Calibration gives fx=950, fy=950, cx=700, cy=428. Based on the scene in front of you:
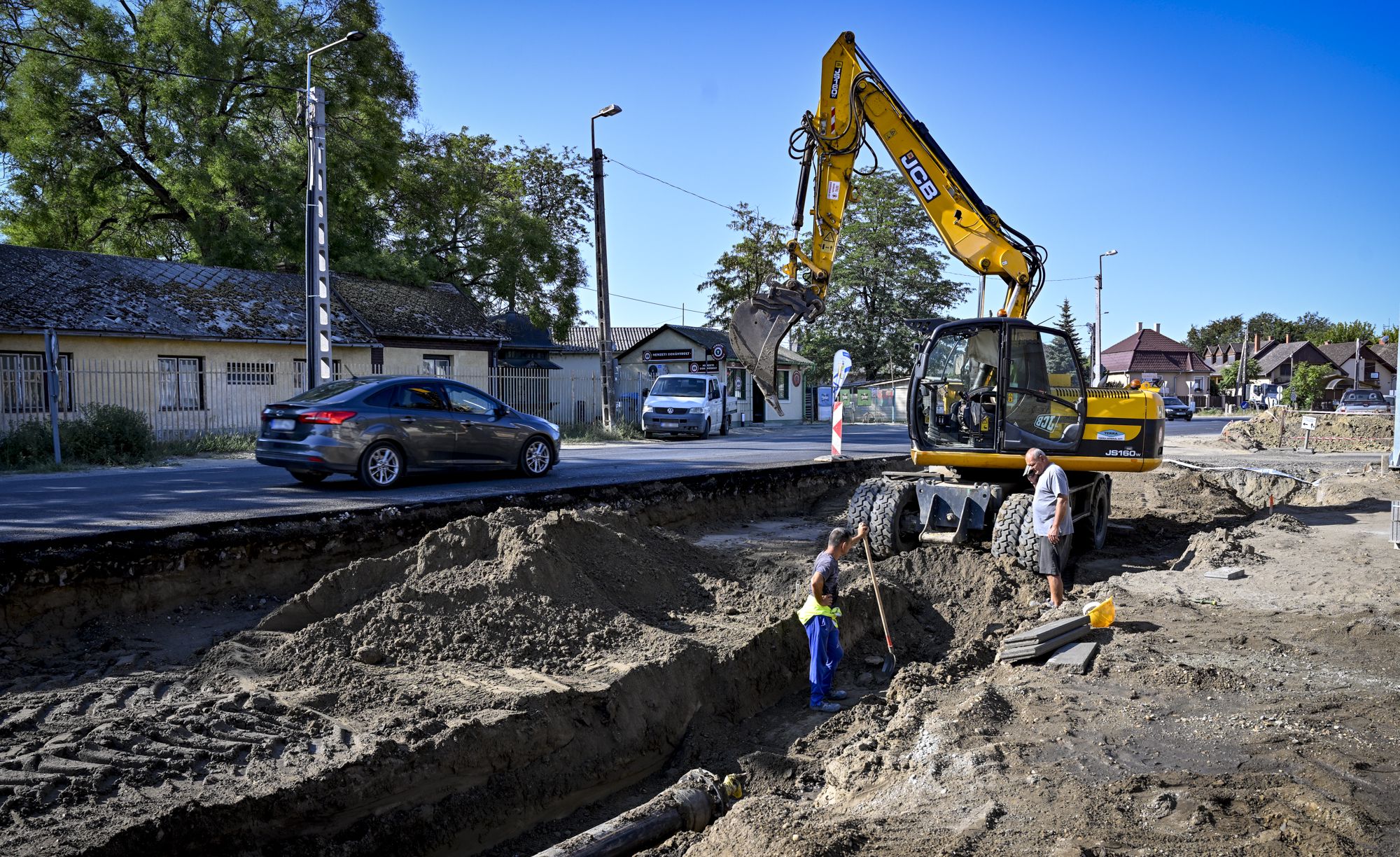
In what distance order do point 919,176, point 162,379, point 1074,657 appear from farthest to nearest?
point 162,379, point 919,176, point 1074,657

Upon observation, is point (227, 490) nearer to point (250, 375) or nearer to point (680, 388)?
point (250, 375)

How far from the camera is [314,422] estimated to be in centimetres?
1112

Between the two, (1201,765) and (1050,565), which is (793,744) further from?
(1050,565)

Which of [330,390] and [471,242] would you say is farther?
[471,242]

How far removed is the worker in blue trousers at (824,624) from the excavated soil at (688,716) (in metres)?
0.19

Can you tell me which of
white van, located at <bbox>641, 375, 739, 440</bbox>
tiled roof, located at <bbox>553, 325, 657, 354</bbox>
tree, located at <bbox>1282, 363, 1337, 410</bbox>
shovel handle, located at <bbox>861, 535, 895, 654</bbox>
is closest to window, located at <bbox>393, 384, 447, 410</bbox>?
shovel handle, located at <bbox>861, 535, 895, 654</bbox>

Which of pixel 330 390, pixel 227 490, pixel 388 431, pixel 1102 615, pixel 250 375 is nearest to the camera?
pixel 1102 615

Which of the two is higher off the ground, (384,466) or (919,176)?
(919,176)

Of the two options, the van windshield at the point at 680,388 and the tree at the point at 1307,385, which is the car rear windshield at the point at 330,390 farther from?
the tree at the point at 1307,385

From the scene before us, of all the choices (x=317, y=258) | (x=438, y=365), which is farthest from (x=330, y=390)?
(x=438, y=365)

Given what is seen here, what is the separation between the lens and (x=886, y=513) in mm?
10266

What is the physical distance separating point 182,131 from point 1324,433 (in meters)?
36.6

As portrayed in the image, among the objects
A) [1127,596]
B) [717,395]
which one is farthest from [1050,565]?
[717,395]

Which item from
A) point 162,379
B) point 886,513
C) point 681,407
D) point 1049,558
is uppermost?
point 162,379
